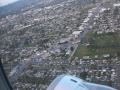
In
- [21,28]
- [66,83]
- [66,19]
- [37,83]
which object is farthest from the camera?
[66,19]

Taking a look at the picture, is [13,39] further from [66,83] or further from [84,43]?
[66,83]

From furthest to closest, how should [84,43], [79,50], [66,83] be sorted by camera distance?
[84,43] → [79,50] → [66,83]

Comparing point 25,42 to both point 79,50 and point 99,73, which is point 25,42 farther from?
point 99,73

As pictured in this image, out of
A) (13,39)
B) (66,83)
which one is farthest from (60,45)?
(66,83)

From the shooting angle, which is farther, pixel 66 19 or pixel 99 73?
pixel 66 19

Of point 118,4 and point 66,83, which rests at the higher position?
point 66,83

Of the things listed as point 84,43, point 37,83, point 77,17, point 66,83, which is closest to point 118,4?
point 77,17
